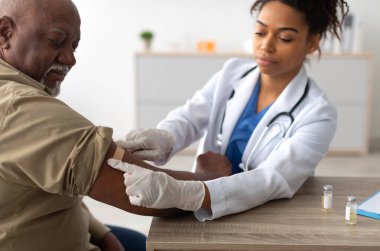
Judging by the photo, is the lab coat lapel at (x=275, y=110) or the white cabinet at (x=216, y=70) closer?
the lab coat lapel at (x=275, y=110)

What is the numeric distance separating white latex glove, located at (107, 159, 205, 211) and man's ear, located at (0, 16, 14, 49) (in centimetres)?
38

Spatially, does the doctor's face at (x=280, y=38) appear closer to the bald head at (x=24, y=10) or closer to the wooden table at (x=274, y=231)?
the wooden table at (x=274, y=231)

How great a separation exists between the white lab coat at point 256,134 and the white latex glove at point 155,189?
3.0 inches

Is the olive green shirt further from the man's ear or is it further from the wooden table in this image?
the wooden table

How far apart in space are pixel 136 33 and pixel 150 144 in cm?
353

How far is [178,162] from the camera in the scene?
444cm

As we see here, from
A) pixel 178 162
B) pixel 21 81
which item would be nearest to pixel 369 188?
pixel 21 81

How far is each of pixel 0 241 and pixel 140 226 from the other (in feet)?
6.69

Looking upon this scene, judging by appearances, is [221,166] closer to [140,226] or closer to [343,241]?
[343,241]

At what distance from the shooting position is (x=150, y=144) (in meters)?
1.54

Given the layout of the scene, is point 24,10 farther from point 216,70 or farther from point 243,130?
point 216,70

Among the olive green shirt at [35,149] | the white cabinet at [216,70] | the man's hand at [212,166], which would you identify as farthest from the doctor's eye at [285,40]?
the white cabinet at [216,70]

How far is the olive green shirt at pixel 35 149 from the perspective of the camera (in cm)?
103

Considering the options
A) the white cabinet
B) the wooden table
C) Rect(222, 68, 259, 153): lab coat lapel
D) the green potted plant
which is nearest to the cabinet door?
the white cabinet
